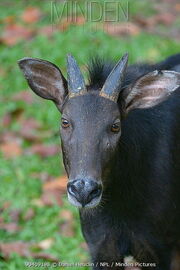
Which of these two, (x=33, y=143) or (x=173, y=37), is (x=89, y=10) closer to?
(x=173, y=37)

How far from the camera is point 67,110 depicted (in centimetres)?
595

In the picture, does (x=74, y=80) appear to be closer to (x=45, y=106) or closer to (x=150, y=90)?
(x=150, y=90)

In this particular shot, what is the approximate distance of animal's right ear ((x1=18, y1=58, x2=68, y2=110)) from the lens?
620 centimetres

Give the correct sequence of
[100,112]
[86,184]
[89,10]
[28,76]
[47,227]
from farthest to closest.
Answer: [89,10]
[47,227]
[28,76]
[100,112]
[86,184]

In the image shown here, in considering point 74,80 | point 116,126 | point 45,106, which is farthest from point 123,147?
point 45,106

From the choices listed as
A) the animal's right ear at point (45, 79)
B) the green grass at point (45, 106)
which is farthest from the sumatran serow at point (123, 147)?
the green grass at point (45, 106)

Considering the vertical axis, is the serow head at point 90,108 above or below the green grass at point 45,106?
above

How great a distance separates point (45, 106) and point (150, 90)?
4692 mm

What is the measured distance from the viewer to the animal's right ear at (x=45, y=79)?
6195mm

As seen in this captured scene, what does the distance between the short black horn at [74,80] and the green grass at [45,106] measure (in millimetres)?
1736

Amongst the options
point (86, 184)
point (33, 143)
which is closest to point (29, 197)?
point (33, 143)

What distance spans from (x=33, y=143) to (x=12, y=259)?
107 inches

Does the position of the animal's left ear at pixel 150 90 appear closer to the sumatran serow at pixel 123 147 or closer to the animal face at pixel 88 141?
the sumatran serow at pixel 123 147

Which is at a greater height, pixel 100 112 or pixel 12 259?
pixel 100 112
